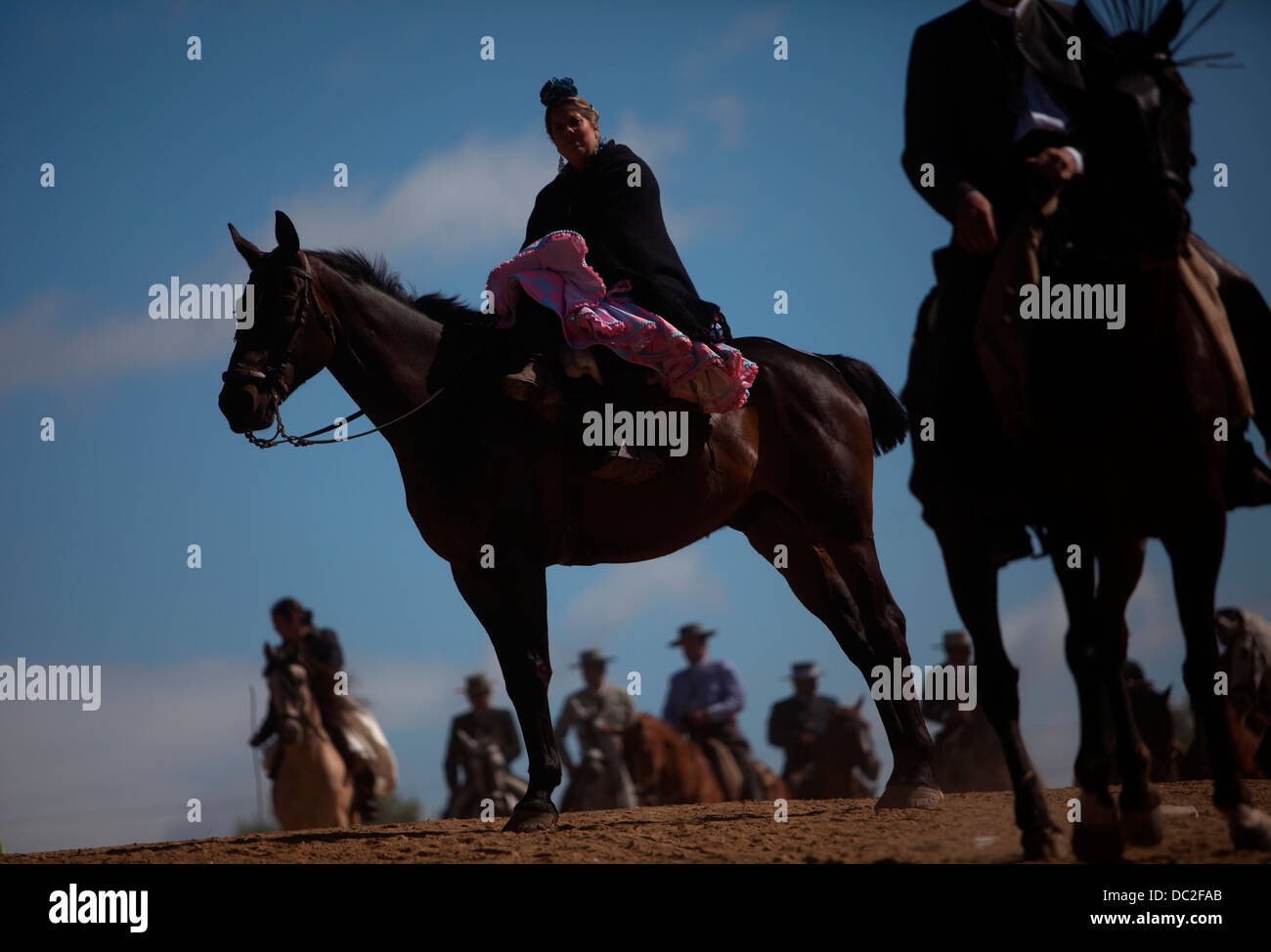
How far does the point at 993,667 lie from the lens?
5410 mm

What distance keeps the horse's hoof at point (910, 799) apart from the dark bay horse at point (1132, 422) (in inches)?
101

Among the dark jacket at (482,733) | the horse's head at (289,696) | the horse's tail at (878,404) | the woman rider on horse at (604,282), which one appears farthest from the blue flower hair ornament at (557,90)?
the dark jacket at (482,733)

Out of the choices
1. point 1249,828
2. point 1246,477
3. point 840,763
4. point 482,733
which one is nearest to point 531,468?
point 1246,477

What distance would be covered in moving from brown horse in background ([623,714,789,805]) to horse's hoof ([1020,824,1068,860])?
395 inches

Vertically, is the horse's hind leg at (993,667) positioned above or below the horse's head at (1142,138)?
below

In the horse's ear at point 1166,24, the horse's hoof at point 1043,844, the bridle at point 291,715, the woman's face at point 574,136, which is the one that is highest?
the woman's face at point 574,136

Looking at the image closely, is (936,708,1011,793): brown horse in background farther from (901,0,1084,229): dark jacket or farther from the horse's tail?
(901,0,1084,229): dark jacket

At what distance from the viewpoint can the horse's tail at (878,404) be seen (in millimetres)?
8891

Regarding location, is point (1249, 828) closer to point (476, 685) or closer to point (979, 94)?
point (979, 94)

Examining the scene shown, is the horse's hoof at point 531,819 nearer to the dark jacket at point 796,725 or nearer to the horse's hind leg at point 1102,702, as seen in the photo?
the horse's hind leg at point 1102,702

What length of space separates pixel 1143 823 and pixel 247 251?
517 cm

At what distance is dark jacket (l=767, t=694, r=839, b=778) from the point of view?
58.7 ft
